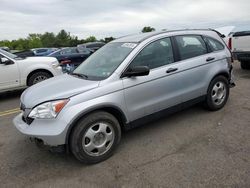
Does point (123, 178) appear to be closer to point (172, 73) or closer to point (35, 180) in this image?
point (35, 180)

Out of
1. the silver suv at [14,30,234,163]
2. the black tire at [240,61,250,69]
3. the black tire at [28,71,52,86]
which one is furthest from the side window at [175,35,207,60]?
the black tire at [240,61,250,69]

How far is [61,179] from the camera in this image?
341cm

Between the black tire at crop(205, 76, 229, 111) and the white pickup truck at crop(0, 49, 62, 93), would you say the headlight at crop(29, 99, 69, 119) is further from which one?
the white pickup truck at crop(0, 49, 62, 93)

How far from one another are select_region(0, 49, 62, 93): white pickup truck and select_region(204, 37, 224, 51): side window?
510 cm

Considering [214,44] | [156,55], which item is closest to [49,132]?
[156,55]

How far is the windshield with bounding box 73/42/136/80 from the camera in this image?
4.08 meters

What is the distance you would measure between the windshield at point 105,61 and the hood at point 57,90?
0.79 feet

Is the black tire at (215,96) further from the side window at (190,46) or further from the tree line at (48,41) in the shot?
the tree line at (48,41)

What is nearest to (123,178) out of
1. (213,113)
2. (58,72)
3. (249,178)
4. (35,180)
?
(35,180)

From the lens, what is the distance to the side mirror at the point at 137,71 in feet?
12.7

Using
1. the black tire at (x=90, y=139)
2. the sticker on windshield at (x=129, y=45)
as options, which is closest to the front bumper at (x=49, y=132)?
the black tire at (x=90, y=139)

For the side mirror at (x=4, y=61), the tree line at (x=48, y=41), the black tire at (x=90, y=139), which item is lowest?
the black tire at (x=90, y=139)

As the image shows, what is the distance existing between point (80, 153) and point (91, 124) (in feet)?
1.32

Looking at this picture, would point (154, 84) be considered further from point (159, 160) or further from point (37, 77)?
point (37, 77)
